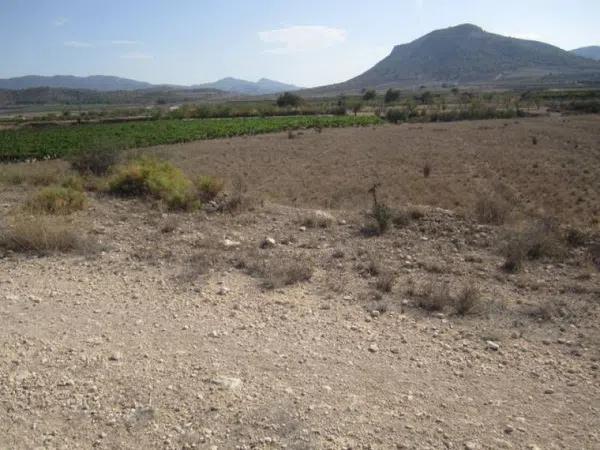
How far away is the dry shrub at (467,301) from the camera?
560 cm

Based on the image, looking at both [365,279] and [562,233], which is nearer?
[365,279]

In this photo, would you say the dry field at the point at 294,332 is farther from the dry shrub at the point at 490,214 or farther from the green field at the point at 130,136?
the green field at the point at 130,136

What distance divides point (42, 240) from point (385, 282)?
5.51 m

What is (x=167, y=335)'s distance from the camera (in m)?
4.95

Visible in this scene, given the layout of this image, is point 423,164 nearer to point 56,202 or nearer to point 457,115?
point 56,202

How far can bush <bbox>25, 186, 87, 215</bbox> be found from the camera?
31.3 ft

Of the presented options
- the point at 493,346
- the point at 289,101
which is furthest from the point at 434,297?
the point at 289,101

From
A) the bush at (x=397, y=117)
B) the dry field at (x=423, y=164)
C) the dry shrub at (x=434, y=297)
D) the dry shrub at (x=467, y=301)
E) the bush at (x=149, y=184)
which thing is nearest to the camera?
the dry shrub at (x=467, y=301)

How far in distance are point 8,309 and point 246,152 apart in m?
35.8

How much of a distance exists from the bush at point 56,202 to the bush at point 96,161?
4951 mm

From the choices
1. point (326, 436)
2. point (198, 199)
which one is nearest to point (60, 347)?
point (326, 436)

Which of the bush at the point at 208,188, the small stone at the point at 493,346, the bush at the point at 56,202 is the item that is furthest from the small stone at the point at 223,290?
the bush at the point at 208,188

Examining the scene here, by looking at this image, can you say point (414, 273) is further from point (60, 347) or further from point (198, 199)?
Result: point (198, 199)

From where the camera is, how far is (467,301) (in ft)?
18.6
